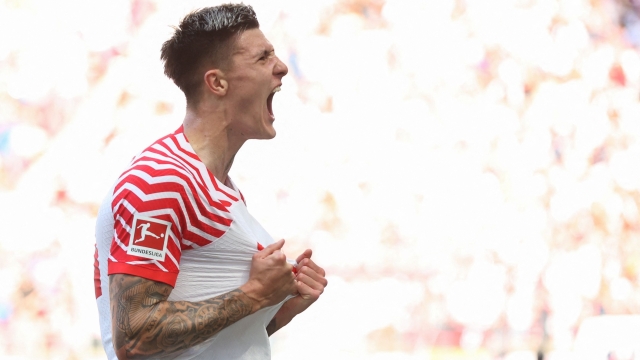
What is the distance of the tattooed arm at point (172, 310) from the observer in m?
1.42

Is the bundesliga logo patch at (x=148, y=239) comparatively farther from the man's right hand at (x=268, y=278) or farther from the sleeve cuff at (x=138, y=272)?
the man's right hand at (x=268, y=278)

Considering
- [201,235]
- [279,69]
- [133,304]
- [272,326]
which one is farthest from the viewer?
[272,326]

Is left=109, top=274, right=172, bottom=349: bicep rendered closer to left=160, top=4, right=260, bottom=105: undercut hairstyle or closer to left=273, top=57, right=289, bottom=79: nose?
left=160, top=4, right=260, bottom=105: undercut hairstyle

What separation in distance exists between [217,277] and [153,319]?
0.65 feet

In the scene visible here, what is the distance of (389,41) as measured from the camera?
4285mm

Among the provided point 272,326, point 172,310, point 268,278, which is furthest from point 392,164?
point 172,310

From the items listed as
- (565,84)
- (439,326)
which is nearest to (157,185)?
(439,326)

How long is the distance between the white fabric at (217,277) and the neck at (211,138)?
108 mm

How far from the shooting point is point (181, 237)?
1.51 m

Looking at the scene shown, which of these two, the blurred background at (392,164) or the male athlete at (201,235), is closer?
the male athlete at (201,235)

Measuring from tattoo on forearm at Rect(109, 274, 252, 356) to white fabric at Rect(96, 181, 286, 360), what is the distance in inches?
2.4

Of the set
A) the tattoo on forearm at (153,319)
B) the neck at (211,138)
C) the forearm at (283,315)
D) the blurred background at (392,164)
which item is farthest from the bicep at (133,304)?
the blurred background at (392,164)

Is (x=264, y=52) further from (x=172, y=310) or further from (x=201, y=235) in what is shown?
(x=172, y=310)

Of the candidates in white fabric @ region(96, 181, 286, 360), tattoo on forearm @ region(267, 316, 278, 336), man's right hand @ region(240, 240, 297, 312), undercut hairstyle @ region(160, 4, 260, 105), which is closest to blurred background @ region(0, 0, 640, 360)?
tattoo on forearm @ region(267, 316, 278, 336)
